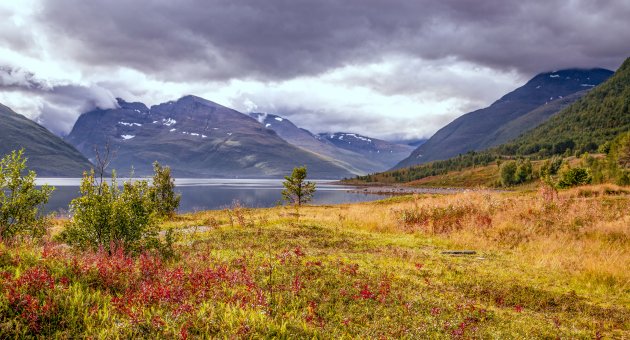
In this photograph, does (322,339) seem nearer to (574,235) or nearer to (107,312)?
(107,312)

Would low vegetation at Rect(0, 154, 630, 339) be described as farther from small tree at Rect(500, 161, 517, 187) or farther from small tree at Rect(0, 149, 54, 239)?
small tree at Rect(500, 161, 517, 187)

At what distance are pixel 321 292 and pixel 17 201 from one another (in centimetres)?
1271

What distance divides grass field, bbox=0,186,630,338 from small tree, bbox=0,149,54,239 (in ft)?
12.2

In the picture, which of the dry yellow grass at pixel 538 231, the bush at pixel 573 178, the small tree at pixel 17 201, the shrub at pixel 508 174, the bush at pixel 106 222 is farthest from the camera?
the shrub at pixel 508 174

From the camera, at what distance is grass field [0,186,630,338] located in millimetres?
7379

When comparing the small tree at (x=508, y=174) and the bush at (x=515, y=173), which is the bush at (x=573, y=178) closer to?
the bush at (x=515, y=173)

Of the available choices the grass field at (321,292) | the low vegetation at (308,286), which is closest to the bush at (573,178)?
the low vegetation at (308,286)

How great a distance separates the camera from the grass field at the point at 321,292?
7379 mm

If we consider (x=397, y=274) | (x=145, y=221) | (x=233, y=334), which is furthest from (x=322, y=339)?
(x=145, y=221)

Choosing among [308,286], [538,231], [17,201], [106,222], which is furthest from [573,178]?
[17,201]

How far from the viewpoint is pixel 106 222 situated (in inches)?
555

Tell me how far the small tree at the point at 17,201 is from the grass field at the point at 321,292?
3730mm

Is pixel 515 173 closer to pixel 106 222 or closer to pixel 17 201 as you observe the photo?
pixel 106 222

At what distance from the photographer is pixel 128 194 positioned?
14812 mm
